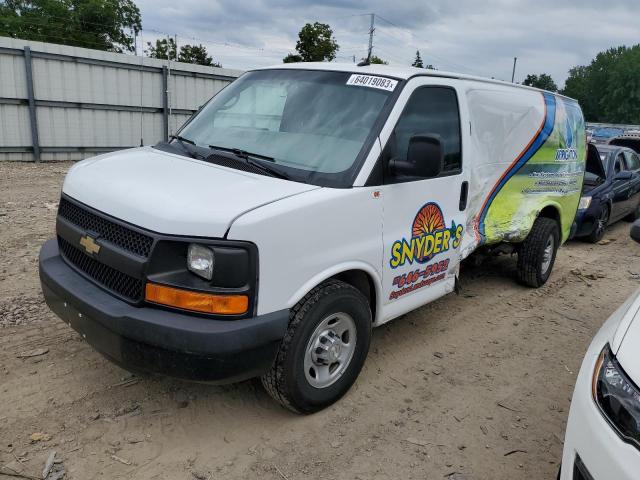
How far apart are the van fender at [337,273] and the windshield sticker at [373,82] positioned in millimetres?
1244

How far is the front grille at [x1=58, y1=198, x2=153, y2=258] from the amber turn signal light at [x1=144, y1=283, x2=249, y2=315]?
0.20 m

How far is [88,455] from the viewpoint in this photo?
2781 mm

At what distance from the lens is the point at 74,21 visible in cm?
3359

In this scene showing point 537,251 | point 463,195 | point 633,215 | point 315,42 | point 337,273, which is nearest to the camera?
point 337,273

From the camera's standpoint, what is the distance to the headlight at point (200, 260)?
2539 millimetres

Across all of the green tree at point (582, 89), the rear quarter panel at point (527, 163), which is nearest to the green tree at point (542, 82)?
the green tree at point (582, 89)

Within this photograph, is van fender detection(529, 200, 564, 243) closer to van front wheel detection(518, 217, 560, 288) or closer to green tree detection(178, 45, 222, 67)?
van front wheel detection(518, 217, 560, 288)

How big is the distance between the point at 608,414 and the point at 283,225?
1.66 meters

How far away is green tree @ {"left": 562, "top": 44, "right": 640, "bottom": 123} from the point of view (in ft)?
241

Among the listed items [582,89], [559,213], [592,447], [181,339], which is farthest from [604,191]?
[582,89]

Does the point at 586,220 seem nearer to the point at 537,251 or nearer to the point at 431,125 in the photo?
the point at 537,251

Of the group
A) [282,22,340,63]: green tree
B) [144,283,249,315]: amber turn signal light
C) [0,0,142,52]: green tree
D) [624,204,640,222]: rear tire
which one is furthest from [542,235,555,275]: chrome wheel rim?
[0,0,142,52]: green tree

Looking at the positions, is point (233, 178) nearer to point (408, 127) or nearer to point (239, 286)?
point (239, 286)

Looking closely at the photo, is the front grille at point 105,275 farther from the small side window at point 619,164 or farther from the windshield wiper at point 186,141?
the small side window at point 619,164
